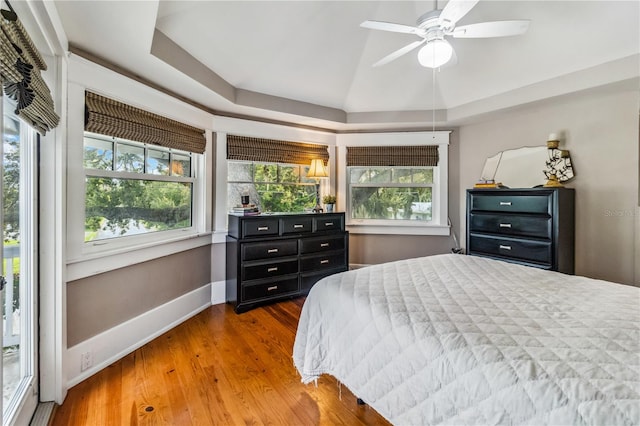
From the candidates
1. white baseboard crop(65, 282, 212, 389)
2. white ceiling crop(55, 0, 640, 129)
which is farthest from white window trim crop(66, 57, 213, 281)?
white baseboard crop(65, 282, 212, 389)

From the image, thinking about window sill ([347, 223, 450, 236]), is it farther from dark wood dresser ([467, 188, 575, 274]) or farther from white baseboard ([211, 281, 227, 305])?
white baseboard ([211, 281, 227, 305])

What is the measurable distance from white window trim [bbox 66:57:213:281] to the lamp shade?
138cm

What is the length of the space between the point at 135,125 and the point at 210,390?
2.03 metres

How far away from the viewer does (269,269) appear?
127 inches

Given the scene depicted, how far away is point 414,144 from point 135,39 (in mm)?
3219


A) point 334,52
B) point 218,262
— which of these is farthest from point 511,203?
point 218,262

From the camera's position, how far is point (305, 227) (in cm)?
346

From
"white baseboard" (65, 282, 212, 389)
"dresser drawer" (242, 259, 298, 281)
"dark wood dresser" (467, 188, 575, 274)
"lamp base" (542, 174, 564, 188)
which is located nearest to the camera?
"white baseboard" (65, 282, 212, 389)

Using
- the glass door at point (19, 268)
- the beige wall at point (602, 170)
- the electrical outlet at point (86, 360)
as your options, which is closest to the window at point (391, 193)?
the beige wall at point (602, 170)

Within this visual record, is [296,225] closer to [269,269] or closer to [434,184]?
[269,269]

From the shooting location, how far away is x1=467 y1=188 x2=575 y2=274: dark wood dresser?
2637 millimetres

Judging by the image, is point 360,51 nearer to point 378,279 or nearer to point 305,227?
point 305,227

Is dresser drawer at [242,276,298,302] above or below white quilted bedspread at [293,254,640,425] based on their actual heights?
below

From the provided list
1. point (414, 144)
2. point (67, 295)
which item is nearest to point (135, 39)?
point (67, 295)
